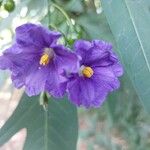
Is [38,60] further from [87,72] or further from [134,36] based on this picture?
[134,36]

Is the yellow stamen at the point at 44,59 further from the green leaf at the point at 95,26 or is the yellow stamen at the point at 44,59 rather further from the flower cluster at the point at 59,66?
the green leaf at the point at 95,26

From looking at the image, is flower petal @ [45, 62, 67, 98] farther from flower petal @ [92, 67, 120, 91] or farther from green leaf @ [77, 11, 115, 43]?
green leaf @ [77, 11, 115, 43]

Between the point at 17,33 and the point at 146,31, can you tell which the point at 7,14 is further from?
the point at 146,31

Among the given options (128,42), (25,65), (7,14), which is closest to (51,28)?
(25,65)

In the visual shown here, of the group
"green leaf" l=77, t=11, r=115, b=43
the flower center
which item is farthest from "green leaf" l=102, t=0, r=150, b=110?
"green leaf" l=77, t=11, r=115, b=43

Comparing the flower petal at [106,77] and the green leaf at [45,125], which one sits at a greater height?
the flower petal at [106,77]

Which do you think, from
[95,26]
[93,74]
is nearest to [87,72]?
[93,74]

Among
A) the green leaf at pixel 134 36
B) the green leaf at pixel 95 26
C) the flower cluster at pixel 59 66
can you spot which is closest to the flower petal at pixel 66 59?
the flower cluster at pixel 59 66

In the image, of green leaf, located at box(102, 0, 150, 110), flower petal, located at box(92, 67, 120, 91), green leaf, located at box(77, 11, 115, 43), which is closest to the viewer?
green leaf, located at box(102, 0, 150, 110)
